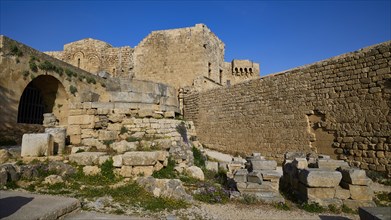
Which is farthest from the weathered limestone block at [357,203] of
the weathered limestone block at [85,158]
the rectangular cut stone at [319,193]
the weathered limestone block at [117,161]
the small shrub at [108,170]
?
the weathered limestone block at [85,158]

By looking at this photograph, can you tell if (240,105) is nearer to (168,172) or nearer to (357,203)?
(168,172)

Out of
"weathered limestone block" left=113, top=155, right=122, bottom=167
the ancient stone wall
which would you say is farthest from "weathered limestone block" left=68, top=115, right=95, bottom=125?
the ancient stone wall

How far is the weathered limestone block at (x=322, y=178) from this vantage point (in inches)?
217

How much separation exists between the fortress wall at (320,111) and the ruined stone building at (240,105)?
0.11 ft

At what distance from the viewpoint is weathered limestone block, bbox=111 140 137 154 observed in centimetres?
663

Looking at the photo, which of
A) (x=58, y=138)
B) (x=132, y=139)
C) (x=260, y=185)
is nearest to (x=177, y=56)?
(x=132, y=139)

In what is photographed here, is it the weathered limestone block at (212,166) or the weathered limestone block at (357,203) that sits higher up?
the weathered limestone block at (212,166)

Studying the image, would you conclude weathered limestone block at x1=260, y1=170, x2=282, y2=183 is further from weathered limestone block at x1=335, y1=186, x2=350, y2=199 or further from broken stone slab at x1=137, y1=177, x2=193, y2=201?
broken stone slab at x1=137, y1=177, x2=193, y2=201

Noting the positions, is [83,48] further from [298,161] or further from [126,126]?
[298,161]

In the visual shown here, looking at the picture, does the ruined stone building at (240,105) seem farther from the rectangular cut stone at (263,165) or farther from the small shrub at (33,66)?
the rectangular cut stone at (263,165)

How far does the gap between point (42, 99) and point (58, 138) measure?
9671 mm

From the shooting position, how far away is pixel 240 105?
14805mm

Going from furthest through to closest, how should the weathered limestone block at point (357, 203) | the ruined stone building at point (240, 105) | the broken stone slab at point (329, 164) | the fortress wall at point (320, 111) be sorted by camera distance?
the fortress wall at point (320, 111), the ruined stone building at point (240, 105), the broken stone slab at point (329, 164), the weathered limestone block at point (357, 203)

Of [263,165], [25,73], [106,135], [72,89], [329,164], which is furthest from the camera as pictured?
[72,89]
